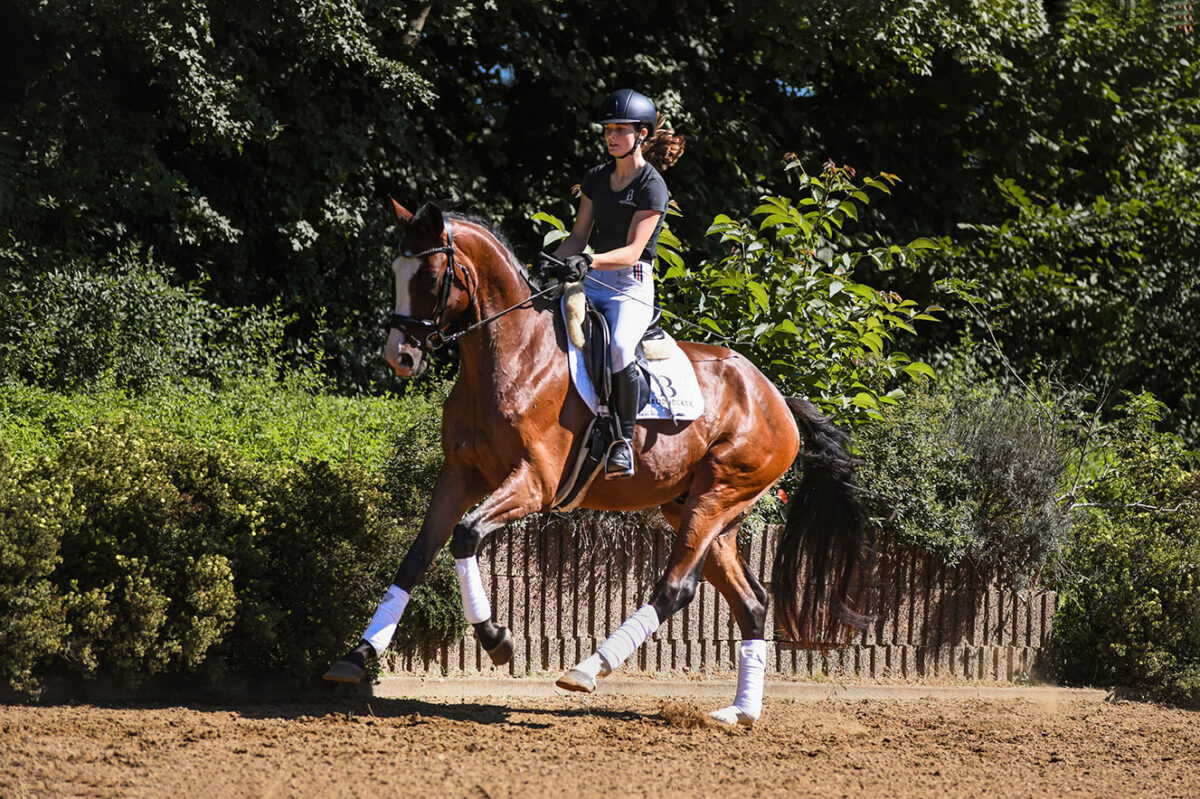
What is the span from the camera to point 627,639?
627 cm

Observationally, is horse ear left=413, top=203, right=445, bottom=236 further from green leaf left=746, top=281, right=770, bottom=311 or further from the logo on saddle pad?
green leaf left=746, top=281, right=770, bottom=311

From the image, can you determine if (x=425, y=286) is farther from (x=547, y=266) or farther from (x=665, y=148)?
(x=665, y=148)

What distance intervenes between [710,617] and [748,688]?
1978 mm

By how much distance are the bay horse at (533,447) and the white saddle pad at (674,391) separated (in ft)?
0.26

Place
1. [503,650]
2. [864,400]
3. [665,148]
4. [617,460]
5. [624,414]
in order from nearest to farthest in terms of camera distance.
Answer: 1. [503,650]
2. [617,460]
3. [624,414]
4. [665,148]
5. [864,400]

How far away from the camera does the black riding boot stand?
6.55m

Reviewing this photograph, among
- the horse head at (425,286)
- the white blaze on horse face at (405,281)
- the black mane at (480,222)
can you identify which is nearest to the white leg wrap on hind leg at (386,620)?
the horse head at (425,286)

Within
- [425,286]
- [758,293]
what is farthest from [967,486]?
[425,286]

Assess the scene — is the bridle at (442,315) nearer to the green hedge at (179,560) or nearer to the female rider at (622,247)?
the female rider at (622,247)

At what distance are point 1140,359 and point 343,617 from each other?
13840 millimetres

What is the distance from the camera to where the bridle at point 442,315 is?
5973 mm

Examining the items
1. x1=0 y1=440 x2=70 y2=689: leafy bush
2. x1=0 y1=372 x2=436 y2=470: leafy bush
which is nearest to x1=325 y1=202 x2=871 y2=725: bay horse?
x1=0 y1=440 x2=70 y2=689: leafy bush

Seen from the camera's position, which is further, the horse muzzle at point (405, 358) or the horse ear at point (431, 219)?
the horse ear at point (431, 219)

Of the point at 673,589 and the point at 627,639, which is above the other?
the point at 673,589
